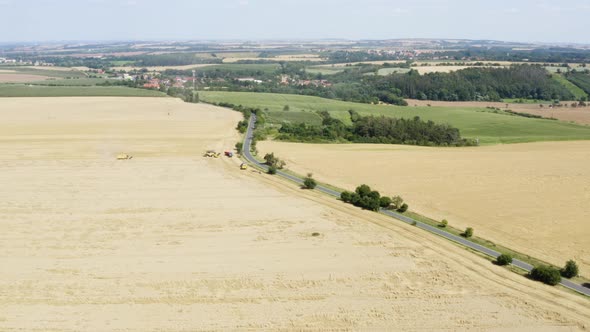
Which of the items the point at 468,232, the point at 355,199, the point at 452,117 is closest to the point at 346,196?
the point at 355,199

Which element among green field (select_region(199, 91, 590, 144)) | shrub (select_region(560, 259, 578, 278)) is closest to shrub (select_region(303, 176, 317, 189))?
shrub (select_region(560, 259, 578, 278))

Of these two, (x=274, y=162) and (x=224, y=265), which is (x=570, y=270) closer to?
(x=224, y=265)

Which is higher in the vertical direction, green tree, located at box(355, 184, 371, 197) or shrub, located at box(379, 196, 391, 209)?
green tree, located at box(355, 184, 371, 197)

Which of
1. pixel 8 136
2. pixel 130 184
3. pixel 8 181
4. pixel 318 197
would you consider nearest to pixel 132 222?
pixel 130 184

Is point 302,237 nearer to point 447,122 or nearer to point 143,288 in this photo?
point 143,288

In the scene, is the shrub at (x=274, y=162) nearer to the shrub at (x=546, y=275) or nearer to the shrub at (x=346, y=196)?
the shrub at (x=346, y=196)

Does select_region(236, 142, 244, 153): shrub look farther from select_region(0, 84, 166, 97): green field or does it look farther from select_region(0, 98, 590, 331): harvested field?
select_region(0, 84, 166, 97): green field
